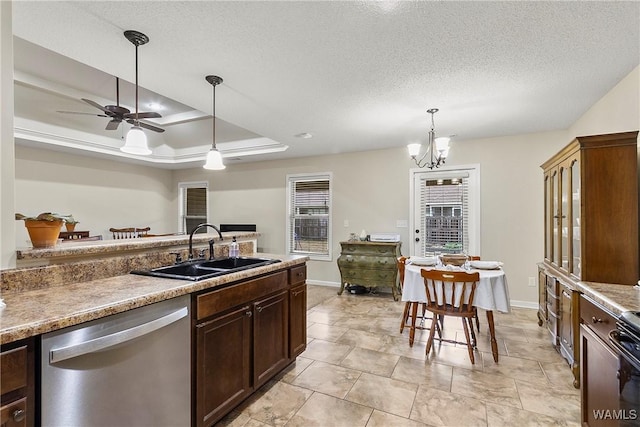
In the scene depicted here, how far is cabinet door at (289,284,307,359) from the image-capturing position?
Answer: 251 cm

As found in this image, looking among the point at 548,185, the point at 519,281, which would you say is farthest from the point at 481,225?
the point at 548,185

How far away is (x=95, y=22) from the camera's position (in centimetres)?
184

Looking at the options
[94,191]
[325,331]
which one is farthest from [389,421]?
[94,191]

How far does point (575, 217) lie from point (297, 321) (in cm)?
250

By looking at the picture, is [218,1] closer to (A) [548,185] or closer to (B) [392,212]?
(A) [548,185]

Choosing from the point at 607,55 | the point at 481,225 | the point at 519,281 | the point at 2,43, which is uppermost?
the point at 607,55

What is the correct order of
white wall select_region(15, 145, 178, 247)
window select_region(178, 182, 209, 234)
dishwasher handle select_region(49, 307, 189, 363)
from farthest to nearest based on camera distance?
window select_region(178, 182, 209, 234) < white wall select_region(15, 145, 178, 247) < dishwasher handle select_region(49, 307, 189, 363)

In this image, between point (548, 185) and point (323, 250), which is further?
point (323, 250)

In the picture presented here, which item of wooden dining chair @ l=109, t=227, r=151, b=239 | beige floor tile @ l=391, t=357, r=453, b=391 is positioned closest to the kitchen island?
beige floor tile @ l=391, t=357, r=453, b=391

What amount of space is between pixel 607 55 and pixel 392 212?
3279mm

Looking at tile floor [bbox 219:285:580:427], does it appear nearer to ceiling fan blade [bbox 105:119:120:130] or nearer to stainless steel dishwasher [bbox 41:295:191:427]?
stainless steel dishwasher [bbox 41:295:191:427]

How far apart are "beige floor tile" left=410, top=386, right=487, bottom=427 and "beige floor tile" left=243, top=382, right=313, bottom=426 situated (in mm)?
786

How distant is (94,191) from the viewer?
5.84 meters

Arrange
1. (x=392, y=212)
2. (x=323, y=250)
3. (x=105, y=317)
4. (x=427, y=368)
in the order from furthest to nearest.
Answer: (x=323, y=250)
(x=392, y=212)
(x=427, y=368)
(x=105, y=317)
